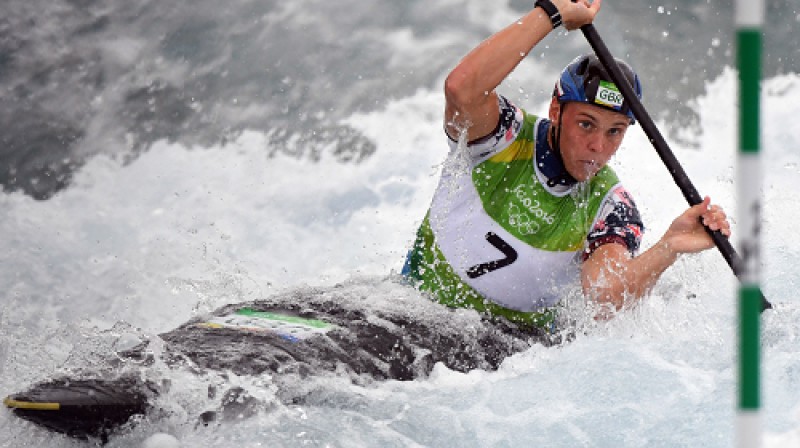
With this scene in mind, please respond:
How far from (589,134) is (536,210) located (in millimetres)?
366

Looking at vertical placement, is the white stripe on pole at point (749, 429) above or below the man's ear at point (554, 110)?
below

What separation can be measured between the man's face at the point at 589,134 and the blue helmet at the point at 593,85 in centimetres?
3

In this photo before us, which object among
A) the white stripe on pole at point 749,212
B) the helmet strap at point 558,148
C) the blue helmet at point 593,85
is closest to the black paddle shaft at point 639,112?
the blue helmet at point 593,85

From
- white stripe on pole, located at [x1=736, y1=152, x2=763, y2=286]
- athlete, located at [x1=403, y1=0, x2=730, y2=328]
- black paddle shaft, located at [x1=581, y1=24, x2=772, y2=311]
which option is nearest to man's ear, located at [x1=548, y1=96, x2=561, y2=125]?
athlete, located at [x1=403, y1=0, x2=730, y2=328]

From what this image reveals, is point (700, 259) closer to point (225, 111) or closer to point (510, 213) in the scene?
point (510, 213)

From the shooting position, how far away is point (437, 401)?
3.39 m

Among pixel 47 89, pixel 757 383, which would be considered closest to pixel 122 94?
pixel 47 89

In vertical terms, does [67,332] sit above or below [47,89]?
below

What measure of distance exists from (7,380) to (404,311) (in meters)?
1.44

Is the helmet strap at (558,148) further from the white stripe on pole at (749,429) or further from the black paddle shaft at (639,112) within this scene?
the white stripe on pole at (749,429)

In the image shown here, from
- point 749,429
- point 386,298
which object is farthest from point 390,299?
point 749,429

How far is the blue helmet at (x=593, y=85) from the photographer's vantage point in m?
3.70

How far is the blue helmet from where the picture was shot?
146 inches

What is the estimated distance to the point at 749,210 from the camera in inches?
64.3
